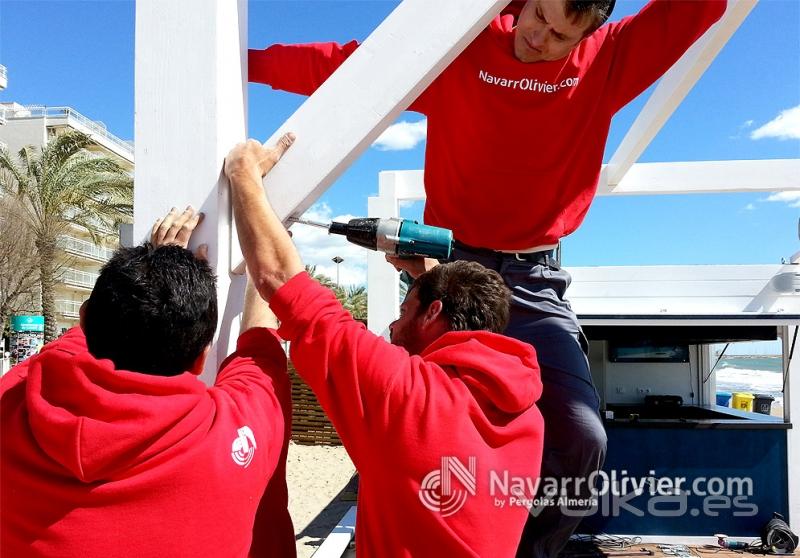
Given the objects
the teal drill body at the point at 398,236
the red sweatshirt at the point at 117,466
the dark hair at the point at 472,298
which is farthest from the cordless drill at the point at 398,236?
the red sweatshirt at the point at 117,466

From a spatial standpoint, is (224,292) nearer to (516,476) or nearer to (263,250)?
(263,250)

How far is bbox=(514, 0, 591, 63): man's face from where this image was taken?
5.62 feet

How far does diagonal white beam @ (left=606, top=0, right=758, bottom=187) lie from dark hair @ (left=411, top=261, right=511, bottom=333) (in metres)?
1.37

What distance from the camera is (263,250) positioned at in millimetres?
1469

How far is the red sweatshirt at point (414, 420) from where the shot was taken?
1490 mm

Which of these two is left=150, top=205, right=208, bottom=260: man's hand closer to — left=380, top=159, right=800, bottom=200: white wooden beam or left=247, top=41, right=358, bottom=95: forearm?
left=247, top=41, right=358, bottom=95: forearm

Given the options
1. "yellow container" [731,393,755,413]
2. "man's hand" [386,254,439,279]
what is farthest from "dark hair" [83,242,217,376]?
"yellow container" [731,393,755,413]

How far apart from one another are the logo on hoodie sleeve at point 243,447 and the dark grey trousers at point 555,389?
3.46 feet

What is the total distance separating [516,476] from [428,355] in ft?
1.21

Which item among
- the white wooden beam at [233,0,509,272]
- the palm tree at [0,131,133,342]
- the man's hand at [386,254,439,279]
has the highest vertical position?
the palm tree at [0,131,133,342]

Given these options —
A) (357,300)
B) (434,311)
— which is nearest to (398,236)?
(434,311)

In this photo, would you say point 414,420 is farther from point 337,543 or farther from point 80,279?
point 80,279

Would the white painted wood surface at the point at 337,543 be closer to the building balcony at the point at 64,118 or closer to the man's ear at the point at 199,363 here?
the man's ear at the point at 199,363

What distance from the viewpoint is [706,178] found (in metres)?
5.47
